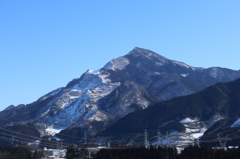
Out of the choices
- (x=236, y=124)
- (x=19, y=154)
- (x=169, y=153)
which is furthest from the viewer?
(x=236, y=124)

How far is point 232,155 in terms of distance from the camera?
82438mm

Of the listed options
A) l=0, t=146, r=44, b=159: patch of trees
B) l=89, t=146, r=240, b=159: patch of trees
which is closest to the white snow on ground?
l=89, t=146, r=240, b=159: patch of trees

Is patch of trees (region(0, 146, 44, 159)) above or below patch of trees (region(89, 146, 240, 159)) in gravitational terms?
above

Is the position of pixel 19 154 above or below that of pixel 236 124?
below

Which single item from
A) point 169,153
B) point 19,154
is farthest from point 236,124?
point 19,154

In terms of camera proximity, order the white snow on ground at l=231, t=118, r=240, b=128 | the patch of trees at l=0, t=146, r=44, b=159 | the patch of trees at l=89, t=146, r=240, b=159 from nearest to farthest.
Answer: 1. the patch of trees at l=89, t=146, r=240, b=159
2. the patch of trees at l=0, t=146, r=44, b=159
3. the white snow on ground at l=231, t=118, r=240, b=128

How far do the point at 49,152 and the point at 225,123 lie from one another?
90.8 metres

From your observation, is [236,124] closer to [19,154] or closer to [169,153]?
[169,153]

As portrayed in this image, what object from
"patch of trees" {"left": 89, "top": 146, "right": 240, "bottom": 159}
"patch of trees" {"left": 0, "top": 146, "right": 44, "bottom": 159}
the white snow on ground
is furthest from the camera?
the white snow on ground

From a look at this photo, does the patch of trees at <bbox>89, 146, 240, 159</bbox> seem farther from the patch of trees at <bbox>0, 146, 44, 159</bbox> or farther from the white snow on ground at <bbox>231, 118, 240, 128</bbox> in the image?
the white snow on ground at <bbox>231, 118, 240, 128</bbox>

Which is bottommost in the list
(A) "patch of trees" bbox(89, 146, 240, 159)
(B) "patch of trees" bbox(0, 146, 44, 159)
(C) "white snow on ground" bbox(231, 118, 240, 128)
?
(A) "patch of trees" bbox(89, 146, 240, 159)

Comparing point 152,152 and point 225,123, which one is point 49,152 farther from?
point 225,123

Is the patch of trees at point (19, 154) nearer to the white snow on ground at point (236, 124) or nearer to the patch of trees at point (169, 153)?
the patch of trees at point (169, 153)

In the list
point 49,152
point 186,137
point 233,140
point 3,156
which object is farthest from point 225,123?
point 3,156
